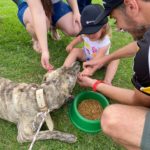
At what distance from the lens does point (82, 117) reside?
10.9 ft

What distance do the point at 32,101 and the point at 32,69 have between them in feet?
3.20

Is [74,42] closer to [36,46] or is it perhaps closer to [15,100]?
[36,46]

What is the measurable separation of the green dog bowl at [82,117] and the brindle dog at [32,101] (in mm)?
140

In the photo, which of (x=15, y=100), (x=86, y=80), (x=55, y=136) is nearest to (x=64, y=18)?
(x=86, y=80)

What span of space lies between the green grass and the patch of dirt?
0.16 meters

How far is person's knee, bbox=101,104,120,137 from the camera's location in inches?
106

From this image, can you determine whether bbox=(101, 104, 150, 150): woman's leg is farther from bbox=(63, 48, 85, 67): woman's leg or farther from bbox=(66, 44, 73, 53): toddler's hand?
bbox=(66, 44, 73, 53): toddler's hand

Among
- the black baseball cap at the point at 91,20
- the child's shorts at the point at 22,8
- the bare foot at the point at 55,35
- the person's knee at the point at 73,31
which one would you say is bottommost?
the bare foot at the point at 55,35

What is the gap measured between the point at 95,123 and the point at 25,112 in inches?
24.9

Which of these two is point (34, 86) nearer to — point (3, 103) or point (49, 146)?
point (3, 103)

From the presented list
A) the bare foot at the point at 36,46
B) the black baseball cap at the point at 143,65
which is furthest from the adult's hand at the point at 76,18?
the black baseball cap at the point at 143,65

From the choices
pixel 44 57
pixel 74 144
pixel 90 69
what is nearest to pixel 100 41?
pixel 90 69

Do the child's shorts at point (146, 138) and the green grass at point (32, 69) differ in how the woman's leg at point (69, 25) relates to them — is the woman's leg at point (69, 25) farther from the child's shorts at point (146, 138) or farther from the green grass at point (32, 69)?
the child's shorts at point (146, 138)

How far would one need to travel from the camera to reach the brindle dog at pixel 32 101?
3.24 m
